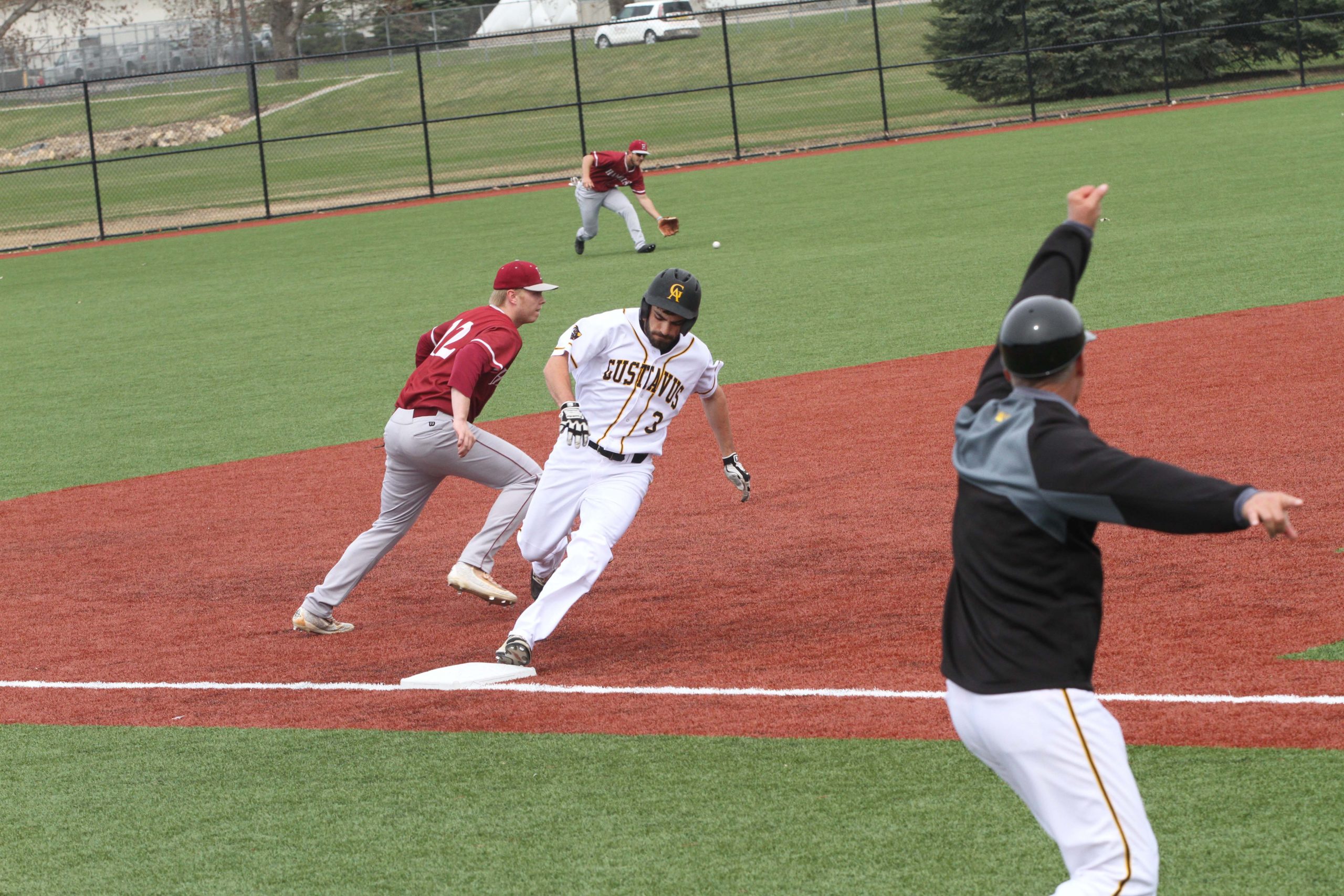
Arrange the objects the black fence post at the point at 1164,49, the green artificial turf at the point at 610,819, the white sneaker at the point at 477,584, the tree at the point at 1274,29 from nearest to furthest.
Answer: the green artificial turf at the point at 610,819
the white sneaker at the point at 477,584
the black fence post at the point at 1164,49
the tree at the point at 1274,29

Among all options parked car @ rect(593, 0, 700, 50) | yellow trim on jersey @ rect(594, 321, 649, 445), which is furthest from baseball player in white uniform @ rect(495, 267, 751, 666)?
parked car @ rect(593, 0, 700, 50)

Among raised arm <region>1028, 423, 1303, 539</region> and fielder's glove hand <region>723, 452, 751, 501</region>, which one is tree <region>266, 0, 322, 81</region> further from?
raised arm <region>1028, 423, 1303, 539</region>

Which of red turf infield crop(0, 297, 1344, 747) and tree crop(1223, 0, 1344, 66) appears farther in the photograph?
tree crop(1223, 0, 1344, 66)

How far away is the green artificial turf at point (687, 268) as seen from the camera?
48.3 ft

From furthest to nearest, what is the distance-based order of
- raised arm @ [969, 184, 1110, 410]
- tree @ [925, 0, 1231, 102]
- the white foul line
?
tree @ [925, 0, 1231, 102]
the white foul line
raised arm @ [969, 184, 1110, 410]

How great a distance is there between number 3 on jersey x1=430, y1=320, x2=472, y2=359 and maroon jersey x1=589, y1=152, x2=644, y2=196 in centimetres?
1435

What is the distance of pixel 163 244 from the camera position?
2998 centimetres

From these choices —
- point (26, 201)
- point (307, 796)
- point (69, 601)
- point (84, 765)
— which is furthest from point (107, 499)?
point (26, 201)

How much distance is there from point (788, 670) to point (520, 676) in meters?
1.24

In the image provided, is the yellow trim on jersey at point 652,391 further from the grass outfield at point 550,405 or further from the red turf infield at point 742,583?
the grass outfield at point 550,405

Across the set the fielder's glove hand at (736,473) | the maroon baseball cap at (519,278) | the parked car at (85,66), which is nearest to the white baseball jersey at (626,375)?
the fielder's glove hand at (736,473)

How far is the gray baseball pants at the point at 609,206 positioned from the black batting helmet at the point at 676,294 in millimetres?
15539

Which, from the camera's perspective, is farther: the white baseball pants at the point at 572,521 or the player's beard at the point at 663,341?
the player's beard at the point at 663,341

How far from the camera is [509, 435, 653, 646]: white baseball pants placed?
23.0ft
